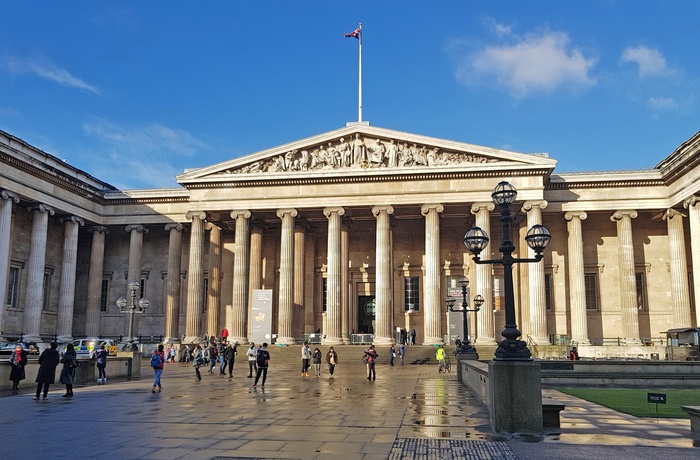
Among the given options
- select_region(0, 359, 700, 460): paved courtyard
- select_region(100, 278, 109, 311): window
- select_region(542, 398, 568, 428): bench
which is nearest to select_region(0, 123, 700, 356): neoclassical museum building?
select_region(100, 278, 109, 311): window

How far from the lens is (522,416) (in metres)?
12.0

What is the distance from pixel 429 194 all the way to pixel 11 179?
28.1 metres

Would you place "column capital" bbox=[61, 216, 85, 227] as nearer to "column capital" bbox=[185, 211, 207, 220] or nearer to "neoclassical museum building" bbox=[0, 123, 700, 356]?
"neoclassical museum building" bbox=[0, 123, 700, 356]

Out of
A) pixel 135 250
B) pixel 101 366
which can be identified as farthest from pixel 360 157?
pixel 101 366

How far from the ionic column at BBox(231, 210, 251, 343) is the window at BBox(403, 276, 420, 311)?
12.9 m

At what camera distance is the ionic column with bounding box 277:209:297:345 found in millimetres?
45031

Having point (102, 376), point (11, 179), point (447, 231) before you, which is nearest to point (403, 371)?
point (102, 376)

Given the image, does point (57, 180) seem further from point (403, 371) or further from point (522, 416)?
point (522, 416)

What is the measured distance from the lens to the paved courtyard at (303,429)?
10219 millimetres

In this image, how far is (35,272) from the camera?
44344mm

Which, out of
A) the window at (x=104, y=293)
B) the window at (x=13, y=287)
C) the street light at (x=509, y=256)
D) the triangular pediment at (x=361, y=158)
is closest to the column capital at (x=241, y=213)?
the triangular pediment at (x=361, y=158)

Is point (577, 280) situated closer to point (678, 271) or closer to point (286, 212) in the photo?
point (678, 271)

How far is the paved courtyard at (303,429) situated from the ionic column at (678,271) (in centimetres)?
2823

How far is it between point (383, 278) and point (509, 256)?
98.6ft
